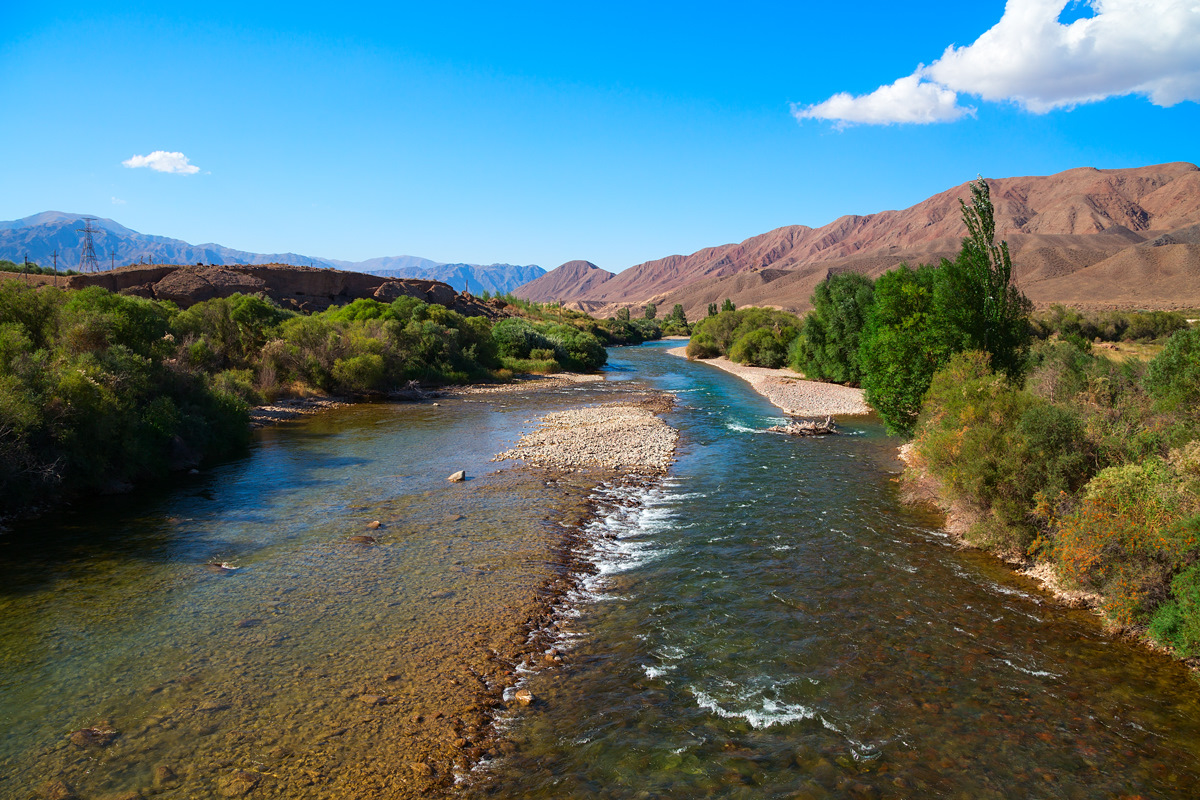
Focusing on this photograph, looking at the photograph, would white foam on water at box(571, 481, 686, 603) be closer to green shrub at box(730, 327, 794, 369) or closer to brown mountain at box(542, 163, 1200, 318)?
green shrub at box(730, 327, 794, 369)

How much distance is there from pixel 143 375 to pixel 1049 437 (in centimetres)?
2500

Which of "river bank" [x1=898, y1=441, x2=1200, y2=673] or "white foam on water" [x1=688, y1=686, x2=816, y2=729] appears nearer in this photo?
"white foam on water" [x1=688, y1=686, x2=816, y2=729]

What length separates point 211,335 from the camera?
1491 inches

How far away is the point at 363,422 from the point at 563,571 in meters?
21.6

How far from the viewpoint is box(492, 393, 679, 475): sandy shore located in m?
21.9

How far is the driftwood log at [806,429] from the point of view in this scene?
27.2 meters

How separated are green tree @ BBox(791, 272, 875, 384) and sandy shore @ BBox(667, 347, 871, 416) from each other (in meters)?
1.24

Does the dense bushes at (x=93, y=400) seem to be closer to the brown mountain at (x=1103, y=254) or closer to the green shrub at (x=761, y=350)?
the green shrub at (x=761, y=350)

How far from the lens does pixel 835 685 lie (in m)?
8.77

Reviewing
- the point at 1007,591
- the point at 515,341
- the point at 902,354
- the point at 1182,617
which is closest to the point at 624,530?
the point at 1007,591

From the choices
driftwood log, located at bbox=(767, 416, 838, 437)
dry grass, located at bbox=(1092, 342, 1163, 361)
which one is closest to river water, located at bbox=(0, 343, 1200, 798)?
driftwood log, located at bbox=(767, 416, 838, 437)

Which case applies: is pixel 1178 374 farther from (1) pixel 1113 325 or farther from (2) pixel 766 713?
(1) pixel 1113 325

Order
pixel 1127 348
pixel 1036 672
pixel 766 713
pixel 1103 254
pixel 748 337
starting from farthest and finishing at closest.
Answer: pixel 1103 254
pixel 748 337
pixel 1127 348
pixel 1036 672
pixel 766 713

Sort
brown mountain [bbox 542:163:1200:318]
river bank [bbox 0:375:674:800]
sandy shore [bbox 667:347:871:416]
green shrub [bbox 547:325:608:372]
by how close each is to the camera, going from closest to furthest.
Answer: river bank [bbox 0:375:674:800] → sandy shore [bbox 667:347:871:416] → green shrub [bbox 547:325:608:372] → brown mountain [bbox 542:163:1200:318]
